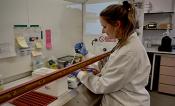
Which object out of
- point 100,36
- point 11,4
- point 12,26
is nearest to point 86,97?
point 12,26

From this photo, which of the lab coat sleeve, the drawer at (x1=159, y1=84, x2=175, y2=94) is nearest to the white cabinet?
the drawer at (x1=159, y1=84, x2=175, y2=94)

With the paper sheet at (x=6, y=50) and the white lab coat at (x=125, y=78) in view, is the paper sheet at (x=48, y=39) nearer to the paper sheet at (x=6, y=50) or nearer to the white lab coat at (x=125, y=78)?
the paper sheet at (x=6, y=50)

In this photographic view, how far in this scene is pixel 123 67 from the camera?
1019 mm

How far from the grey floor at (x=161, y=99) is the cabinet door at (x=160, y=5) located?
1.74 meters

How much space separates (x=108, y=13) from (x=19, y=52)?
3.20ft

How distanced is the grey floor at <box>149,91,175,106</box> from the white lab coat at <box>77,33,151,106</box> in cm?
212

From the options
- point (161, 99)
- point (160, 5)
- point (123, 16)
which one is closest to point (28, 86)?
point (123, 16)

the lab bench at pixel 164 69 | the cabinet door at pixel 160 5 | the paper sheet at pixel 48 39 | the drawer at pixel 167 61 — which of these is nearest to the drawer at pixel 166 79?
the lab bench at pixel 164 69

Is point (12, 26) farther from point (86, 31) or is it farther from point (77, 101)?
point (86, 31)

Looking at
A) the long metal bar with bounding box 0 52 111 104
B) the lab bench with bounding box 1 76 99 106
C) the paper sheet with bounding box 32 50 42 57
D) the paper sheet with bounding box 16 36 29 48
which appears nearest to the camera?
the long metal bar with bounding box 0 52 111 104

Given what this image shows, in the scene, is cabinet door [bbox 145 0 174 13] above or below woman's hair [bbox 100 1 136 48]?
above

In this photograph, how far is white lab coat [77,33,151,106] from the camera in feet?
3.38

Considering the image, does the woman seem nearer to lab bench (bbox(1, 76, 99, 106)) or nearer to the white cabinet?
lab bench (bbox(1, 76, 99, 106))

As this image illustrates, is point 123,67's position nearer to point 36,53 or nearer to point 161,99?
point 36,53
